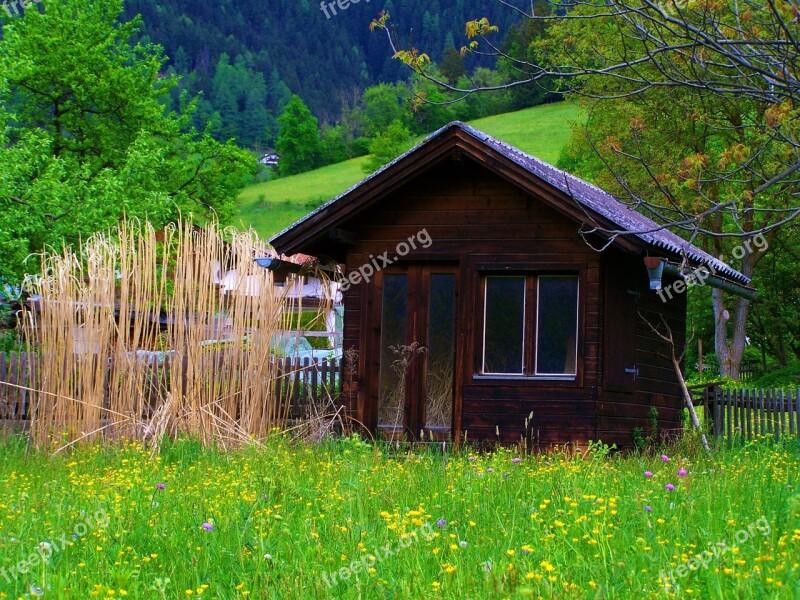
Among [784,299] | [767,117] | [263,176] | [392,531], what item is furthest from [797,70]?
[263,176]

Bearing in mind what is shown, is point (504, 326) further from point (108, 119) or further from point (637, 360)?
point (108, 119)

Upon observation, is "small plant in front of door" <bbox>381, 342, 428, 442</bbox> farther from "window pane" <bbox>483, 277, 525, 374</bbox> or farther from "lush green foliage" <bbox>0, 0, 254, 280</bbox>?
"lush green foliage" <bbox>0, 0, 254, 280</bbox>

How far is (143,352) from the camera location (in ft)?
40.4

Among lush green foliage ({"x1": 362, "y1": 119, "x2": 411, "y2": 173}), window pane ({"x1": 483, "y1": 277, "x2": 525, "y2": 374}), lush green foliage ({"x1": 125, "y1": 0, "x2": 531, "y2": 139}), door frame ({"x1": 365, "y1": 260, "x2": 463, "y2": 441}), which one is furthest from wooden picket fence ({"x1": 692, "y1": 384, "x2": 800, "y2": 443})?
lush green foliage ({"x1": 125, "y1": 0, "x2": 531, "y2": 139})

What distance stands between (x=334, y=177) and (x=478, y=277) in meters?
68.0

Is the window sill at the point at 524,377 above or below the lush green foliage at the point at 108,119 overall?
below

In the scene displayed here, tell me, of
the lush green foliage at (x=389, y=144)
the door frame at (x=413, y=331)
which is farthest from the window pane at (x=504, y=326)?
the lush green foliage at (x=389, y=144)

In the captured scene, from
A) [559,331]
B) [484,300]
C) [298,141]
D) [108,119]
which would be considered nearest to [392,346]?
[484,300]

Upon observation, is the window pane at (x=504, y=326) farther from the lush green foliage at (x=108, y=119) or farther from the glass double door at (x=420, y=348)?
the lush green foliage at (x=108, y=119)

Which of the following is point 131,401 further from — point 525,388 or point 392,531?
point 392,531

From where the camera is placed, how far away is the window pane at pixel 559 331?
1235 centimetres

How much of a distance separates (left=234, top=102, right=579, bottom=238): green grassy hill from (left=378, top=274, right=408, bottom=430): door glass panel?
48.8 meters

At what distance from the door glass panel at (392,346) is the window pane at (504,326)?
119cm

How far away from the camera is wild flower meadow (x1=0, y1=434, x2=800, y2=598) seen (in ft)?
15.7
